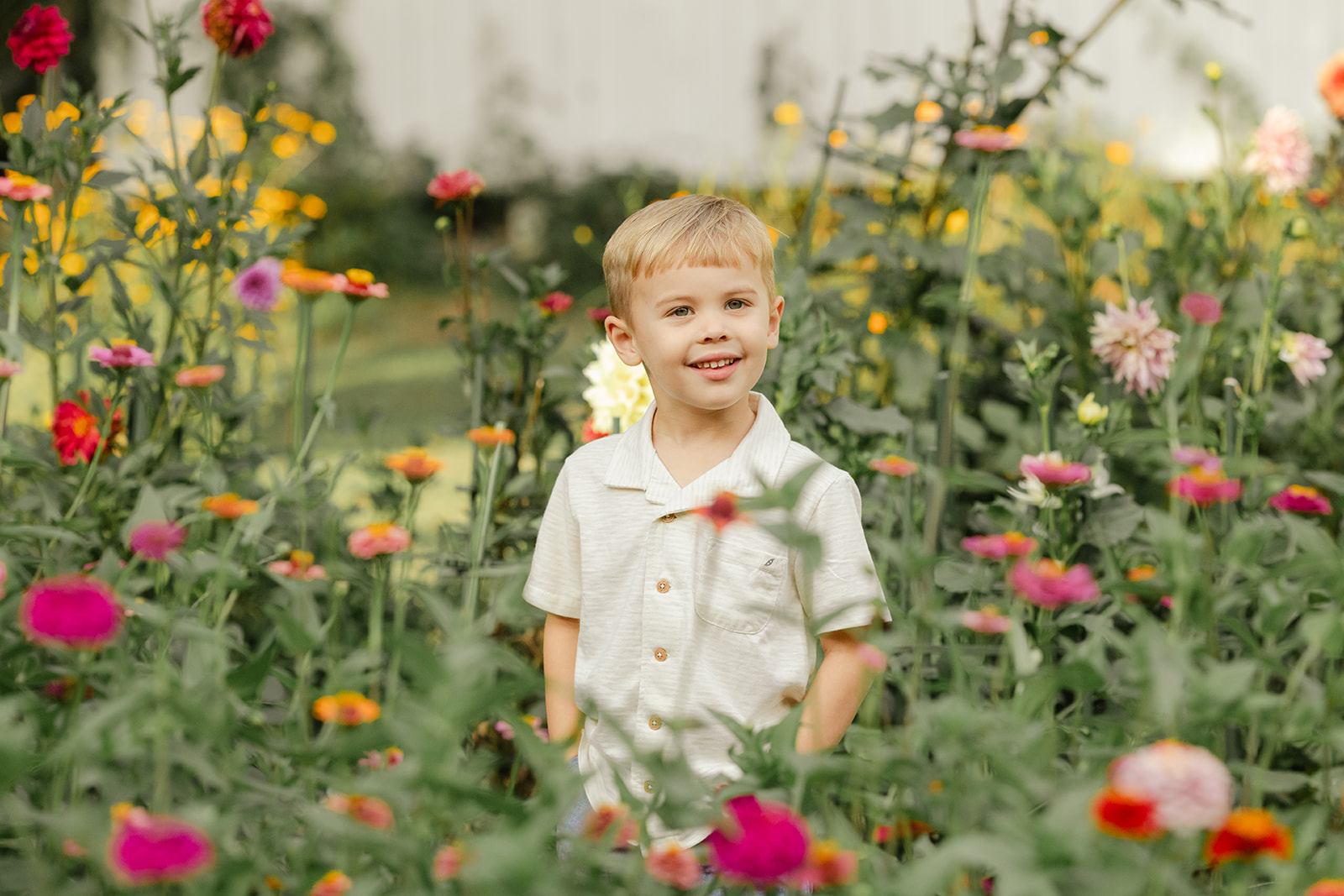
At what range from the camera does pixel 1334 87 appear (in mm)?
2010

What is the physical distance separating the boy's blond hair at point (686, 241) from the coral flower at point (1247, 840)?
0.66m

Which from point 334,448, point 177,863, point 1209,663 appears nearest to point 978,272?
point 1209,663

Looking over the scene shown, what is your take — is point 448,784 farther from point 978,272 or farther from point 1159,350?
point 978,272

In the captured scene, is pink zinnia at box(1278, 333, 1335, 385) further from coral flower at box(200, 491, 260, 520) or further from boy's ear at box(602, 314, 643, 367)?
coral flower at box(200, 491, 260, 520)

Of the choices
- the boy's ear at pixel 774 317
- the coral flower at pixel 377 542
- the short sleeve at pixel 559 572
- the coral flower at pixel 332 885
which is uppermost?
the boy's ear at pixel 774 317

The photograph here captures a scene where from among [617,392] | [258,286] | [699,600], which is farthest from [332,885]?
[258,286]

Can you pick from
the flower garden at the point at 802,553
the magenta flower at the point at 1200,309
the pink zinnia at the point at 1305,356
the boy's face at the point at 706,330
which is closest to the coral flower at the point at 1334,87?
the flower garden at the point at 802,553

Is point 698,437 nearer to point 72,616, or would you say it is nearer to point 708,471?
point 708,471

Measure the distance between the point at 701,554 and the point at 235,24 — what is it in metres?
1.05

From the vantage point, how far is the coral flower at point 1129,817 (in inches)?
21.4

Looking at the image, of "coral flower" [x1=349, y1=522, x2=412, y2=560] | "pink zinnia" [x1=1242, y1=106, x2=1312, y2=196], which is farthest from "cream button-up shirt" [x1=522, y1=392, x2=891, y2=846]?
"pink zinnia" [x1=1242, y1=106, x2=1312, y2=196]

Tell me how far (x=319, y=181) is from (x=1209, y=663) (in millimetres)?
6955

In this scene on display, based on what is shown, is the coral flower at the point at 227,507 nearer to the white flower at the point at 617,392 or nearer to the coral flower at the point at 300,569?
the coral flower at the point at 300,569

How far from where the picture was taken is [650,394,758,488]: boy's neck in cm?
112
